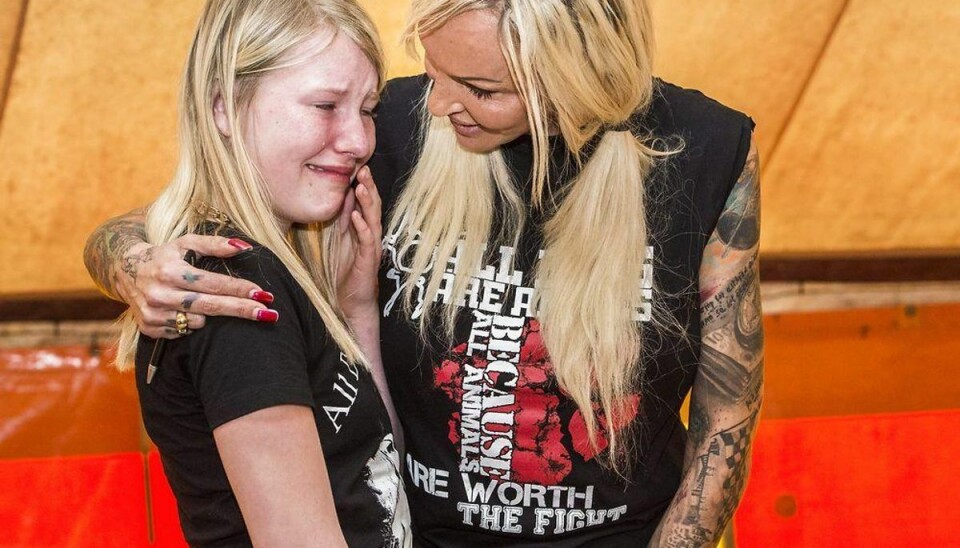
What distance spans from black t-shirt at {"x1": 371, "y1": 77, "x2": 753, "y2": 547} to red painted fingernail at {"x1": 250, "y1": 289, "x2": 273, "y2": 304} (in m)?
0.40

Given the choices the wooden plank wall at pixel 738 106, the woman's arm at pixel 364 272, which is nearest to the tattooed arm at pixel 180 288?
the woman's arm at pixel 364 272

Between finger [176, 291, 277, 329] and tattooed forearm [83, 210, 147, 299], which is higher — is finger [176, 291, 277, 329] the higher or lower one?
the higher one

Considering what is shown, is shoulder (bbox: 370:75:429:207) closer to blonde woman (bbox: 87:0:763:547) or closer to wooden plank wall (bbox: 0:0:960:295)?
blonde woman (bbox: 87:0:763:547)

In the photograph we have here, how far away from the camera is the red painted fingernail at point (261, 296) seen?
3.90 feet

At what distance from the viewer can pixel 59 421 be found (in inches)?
106

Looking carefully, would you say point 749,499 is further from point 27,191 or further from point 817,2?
point 27,191

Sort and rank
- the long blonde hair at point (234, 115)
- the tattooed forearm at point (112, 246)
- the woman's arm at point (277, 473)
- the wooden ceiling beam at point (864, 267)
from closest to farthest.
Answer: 1. the woman's arm at point (277, 473)
2. the long blonde hair at point (234, 115)
3. the tattooed forearm at point (112, 246)
4. the wooden ceiling beam at point (864, 267)

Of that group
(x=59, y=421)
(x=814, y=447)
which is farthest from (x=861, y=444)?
(x=59, y=421)

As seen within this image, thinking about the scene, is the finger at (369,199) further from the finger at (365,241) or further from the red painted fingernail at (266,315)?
the red painted fingernail at (266,315)

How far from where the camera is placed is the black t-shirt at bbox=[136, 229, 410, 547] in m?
1.16

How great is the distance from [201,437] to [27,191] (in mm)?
1887

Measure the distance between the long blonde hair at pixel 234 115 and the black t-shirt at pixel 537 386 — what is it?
0.22m

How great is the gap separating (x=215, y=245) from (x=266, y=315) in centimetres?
12

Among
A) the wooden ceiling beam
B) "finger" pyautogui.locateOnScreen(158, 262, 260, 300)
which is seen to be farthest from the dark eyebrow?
the wooden ceiling beam
